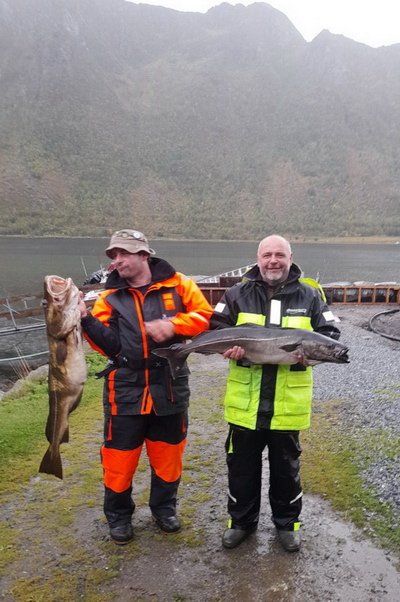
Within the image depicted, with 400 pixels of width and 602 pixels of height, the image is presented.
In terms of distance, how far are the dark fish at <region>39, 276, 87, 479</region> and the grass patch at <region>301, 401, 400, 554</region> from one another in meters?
2.64

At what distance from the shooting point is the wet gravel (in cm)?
494

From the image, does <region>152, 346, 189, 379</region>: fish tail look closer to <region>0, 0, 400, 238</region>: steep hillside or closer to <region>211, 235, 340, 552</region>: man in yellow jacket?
<region>211, 235, 340, 552</region>: man in yellow jacket

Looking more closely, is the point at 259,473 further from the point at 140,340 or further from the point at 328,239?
the point at 328,239

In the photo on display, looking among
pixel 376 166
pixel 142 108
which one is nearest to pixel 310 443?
pixel 376 166

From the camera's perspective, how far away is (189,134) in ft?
505

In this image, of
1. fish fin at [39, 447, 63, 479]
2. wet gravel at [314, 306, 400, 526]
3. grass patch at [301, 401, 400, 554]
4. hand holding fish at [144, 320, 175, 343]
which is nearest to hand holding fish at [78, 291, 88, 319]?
hand holding fish at [144, 320, 175, 343]

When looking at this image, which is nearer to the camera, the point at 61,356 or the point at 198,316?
the point at 61,356

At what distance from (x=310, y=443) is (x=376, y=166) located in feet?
495

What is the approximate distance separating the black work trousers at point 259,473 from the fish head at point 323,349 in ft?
A: 2.28

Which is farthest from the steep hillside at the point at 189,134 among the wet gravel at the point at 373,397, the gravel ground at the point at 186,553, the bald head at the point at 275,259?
the bald head at the point at 275,259

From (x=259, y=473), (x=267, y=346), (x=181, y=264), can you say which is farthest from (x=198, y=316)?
(x=181, y=264)

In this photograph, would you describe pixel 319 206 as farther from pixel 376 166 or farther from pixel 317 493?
pixel 317 493

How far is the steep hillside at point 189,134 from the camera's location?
365 ft

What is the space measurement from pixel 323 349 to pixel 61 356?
1.91 m
